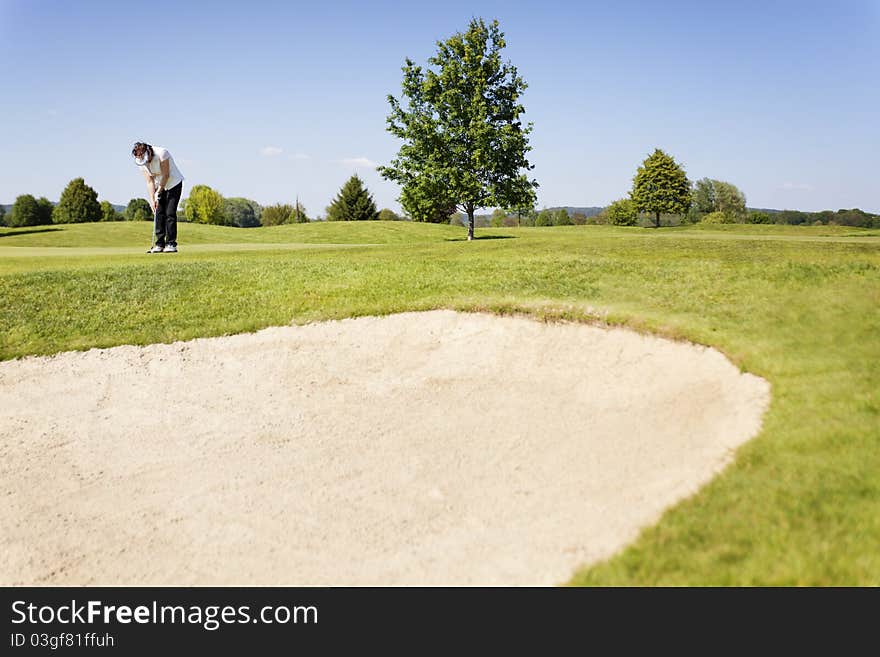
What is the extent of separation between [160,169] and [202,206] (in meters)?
108

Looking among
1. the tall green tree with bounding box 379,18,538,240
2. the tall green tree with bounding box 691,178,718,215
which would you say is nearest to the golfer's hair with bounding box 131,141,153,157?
the tall green tree with bounding box 379,18,538,240

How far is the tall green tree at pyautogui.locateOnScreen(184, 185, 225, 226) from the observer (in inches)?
4531

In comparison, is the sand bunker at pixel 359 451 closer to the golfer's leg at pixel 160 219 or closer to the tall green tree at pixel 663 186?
the golfer's leg at pixel 160 219

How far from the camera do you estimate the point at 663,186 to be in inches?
2879

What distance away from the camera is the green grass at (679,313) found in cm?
474

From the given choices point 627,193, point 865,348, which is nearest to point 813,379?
point 865,348

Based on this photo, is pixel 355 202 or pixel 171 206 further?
pixel 355 202

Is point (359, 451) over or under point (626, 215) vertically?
under

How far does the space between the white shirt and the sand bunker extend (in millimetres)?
7744

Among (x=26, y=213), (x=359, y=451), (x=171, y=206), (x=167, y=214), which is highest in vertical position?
(x=26, y=213)

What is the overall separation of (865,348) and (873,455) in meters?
3.23

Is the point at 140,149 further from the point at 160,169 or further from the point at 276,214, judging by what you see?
the point at 276,214

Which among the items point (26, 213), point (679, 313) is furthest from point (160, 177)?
point (26, 213)
